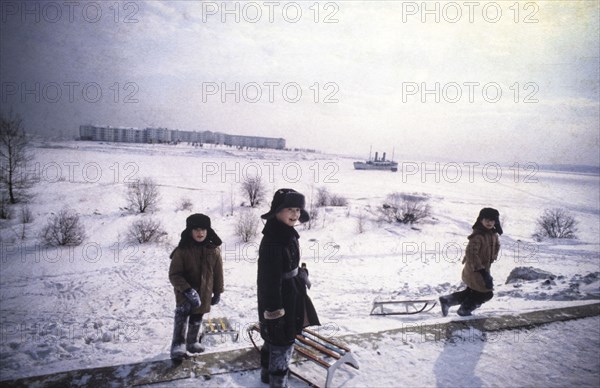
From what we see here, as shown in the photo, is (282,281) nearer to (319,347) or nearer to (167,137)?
(319,347)

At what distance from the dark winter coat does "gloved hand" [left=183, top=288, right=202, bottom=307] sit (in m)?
0.91

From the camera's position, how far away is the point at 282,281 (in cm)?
265

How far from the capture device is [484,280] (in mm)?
4441

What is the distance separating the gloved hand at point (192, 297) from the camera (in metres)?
3.23

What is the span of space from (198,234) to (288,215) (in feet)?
4.28

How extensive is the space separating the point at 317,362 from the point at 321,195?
21.0 m

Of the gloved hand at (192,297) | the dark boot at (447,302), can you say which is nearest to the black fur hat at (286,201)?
the gloved hand at (192,297)

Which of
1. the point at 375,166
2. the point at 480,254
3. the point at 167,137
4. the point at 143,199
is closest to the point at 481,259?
the point at 480,254

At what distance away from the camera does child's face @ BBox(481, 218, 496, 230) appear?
14.4 ft

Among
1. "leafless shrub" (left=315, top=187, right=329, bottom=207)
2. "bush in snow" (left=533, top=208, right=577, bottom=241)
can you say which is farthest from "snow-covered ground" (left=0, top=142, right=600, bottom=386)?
"leafless shrub" (left=315, top=187, right=329, bottom=207)

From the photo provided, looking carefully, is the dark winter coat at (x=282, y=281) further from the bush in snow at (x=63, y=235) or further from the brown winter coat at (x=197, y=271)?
the bush in snow at (x=63, y=235)

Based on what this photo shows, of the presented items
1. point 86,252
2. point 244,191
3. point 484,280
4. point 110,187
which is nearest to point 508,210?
point 244,191

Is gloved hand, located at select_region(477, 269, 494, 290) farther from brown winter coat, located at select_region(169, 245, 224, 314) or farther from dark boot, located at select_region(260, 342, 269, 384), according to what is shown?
brown winter coat, located at select_region(169, 245, 224, 314)

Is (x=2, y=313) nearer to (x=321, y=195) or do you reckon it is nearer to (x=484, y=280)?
(x=484, y=280)
